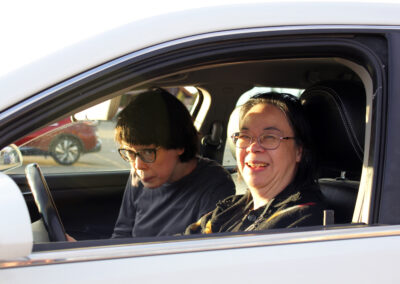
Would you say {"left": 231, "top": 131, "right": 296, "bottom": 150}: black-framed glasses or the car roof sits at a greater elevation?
the car roof

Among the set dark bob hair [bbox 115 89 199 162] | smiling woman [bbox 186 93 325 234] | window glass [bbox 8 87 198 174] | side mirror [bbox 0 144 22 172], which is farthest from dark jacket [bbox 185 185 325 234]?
side mirror [bbox 0 144 22 172]

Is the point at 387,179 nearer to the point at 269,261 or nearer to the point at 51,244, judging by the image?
the point at 269,261

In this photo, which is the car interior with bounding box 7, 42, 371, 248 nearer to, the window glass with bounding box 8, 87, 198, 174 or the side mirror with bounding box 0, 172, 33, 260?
the window glass with bounding box 8, 87, 198, 174

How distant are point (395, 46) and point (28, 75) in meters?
0.99

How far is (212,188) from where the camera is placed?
8.13 ft

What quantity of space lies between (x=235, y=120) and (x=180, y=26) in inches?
40.7

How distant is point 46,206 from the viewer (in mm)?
1922

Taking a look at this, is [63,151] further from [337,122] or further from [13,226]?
[13,226]

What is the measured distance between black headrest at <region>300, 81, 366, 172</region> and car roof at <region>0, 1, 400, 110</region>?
0.36 m

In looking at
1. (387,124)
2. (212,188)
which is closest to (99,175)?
(212,188)

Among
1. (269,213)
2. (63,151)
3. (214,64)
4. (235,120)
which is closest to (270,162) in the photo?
(269,213)

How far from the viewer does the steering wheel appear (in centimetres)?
170

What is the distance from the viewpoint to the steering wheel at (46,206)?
170 cm

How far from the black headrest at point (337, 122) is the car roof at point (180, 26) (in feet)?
1.17
